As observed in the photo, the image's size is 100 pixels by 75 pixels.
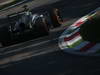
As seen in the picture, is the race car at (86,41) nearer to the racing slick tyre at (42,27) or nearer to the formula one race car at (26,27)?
the racing slick tyre at (42,27)

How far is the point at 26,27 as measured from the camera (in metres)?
16.3

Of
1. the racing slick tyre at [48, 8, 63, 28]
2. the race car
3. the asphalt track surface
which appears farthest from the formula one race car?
the race car

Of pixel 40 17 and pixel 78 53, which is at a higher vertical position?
pixel 40 17

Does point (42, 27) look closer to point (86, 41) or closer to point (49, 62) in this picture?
point (86, 41)

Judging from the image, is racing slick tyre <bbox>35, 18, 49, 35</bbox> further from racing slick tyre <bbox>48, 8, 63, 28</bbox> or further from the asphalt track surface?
racing slick tyre <bbox>48, 8, 63, 28</bbox>

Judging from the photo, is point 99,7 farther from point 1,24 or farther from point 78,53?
point 1,24

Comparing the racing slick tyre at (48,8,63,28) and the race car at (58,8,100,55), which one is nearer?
the race car at (58,8,100,55)

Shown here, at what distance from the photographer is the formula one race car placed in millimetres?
16125

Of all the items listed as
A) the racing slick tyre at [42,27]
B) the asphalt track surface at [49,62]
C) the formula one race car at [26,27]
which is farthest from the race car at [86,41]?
the formula one race car at [26,27]

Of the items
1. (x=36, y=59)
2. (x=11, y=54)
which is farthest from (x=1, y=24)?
(x=36, y=59)

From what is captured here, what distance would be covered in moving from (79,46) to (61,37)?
2.18 m

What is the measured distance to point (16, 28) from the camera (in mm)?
16656

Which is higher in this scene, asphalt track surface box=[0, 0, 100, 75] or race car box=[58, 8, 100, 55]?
race car box=[58, 8, 100, 55]

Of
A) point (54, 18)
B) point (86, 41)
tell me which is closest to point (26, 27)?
point (54, 18)
